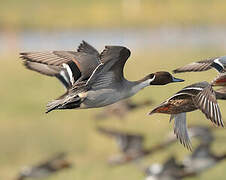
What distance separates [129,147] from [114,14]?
67.4 feet

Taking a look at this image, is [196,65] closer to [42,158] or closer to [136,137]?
[136,137]

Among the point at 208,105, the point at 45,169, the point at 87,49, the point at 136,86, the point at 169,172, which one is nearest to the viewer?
the point at 208,105

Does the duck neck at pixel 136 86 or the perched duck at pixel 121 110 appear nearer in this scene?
the duck neck at pixel 136 86

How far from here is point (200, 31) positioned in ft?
87.4

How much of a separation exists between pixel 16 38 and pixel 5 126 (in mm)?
14832

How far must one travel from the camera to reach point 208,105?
4465mm

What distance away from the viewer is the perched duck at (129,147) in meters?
9.32

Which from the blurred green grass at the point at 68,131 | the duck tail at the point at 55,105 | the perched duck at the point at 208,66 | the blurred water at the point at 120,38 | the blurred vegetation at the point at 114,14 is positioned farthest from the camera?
the blurred vegetation at the point at 114,14

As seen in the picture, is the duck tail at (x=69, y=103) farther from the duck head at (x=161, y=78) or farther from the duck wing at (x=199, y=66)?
the duck wing at (x=199, y=66)

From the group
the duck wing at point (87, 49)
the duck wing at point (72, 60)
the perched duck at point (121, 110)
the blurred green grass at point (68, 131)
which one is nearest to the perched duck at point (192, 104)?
the duck wing at point (72, 60)

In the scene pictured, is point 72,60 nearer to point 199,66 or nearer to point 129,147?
point 199,66

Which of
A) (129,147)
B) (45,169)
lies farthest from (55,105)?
(129,147)

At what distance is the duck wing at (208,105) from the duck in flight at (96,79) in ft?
1.87

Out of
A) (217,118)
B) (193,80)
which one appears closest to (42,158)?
(193,80)
